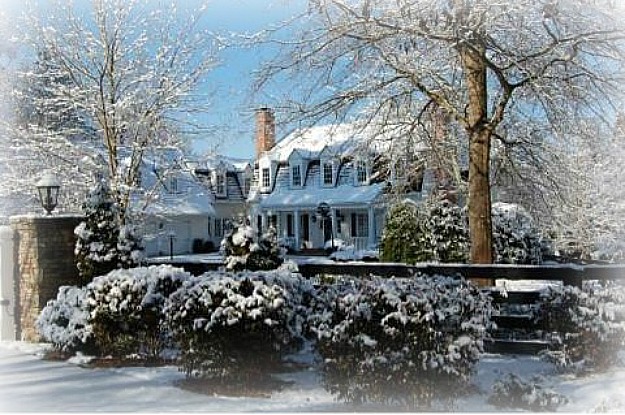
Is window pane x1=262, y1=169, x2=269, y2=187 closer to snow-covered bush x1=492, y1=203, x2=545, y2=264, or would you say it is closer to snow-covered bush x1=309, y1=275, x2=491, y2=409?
snow-covered bush x1=492, y1=203, x2=545, y2=264

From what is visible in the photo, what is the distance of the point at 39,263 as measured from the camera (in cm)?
614

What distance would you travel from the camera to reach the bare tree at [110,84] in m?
11.9

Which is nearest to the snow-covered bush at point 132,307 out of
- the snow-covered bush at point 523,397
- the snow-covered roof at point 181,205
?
the snow-covered bush at point 523,397

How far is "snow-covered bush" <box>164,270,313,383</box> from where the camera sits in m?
4.29

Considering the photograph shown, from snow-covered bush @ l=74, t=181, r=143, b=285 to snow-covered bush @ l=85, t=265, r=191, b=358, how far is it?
0.69 m

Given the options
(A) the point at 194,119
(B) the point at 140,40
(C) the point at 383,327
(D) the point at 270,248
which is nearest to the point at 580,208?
(D) the point at 270,248

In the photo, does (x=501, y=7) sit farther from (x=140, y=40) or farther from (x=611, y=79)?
(x=140, y=40)

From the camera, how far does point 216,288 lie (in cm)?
439


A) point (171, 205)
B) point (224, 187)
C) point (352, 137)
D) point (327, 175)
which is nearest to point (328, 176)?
point (327, 175)

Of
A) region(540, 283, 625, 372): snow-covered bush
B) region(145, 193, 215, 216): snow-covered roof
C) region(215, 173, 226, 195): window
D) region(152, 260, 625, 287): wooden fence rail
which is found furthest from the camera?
region(215, 173, 226, 195): window

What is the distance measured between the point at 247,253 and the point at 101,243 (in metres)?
1.45

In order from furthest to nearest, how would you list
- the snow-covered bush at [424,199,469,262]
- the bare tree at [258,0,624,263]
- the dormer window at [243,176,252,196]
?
the dormer window at [243,176,252,196]
the snow-covered bush at [424,199,469,262]
the bare tree at [258,0,624,263]

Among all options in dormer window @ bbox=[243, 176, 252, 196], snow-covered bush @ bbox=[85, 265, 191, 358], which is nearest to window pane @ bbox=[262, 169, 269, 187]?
dormer window @ bbox=[243, 176, 252, 196]

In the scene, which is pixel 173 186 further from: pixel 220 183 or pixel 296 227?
pixel 296 227
